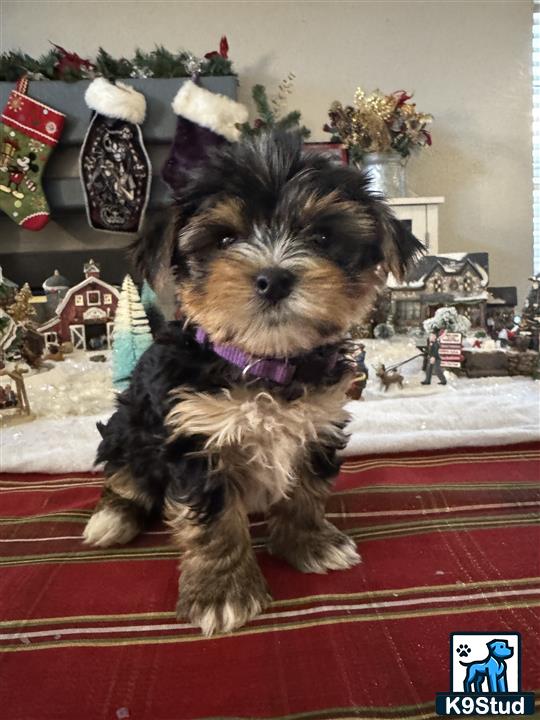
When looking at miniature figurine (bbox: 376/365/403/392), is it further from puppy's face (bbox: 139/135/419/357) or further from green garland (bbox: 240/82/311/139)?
green garland (bbox: 240/82/311/139)

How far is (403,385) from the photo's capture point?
2.48 m

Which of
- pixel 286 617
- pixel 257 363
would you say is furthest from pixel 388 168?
pixel 286 617

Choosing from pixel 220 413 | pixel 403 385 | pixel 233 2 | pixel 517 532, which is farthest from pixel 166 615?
pixel 233 2

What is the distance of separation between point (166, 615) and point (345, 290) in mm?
→ 680

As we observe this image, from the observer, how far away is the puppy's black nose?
91 centimetres

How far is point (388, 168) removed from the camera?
3.54 m

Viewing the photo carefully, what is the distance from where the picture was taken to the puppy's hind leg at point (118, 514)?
1.30 m

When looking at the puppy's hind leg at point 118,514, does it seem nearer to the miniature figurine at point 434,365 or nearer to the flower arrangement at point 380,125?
the miniature figurine at point 434,365

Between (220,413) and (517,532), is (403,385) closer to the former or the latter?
(517,532)

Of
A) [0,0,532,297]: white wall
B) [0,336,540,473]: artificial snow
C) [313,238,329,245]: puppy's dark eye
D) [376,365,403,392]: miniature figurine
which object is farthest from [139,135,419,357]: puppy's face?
[0,0,532,297]: white wall

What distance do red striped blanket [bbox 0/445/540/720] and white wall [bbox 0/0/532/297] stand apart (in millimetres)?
3210

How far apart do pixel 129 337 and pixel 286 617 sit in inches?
56.3

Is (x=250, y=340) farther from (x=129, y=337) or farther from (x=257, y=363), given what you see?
(x=129, y=337)

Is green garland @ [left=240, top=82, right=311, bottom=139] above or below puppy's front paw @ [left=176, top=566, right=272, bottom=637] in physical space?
above
